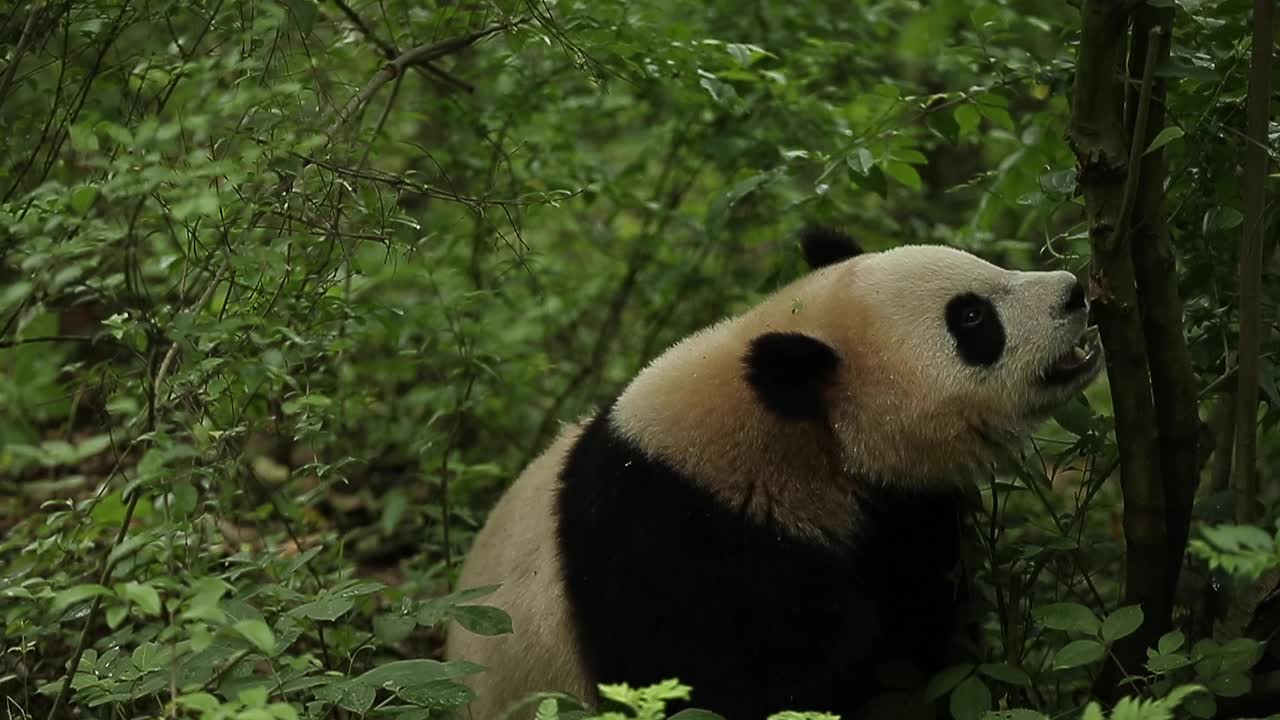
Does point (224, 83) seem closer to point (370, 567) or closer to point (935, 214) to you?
point (370, 567)

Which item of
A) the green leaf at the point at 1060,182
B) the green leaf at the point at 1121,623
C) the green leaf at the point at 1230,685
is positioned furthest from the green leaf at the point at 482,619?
the green leaf at the point at 1060,182

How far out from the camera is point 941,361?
3.71m

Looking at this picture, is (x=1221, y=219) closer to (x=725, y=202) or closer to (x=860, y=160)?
(x=860, y=160)

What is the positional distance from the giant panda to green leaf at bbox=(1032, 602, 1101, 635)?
587 millimetres

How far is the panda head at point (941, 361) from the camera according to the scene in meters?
3.68

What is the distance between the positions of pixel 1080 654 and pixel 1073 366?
3.19 feet

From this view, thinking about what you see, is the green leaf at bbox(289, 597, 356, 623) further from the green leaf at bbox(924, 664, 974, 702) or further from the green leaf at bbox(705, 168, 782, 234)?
the green leaf at bbox(705, 168, 782, 234)

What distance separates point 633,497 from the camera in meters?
3.66

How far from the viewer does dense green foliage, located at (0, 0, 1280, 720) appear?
326 cm

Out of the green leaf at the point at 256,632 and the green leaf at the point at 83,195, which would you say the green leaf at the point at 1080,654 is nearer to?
the green leaf at the point at 256,632

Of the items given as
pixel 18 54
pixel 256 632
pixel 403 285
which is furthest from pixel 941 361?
pixel 403 285

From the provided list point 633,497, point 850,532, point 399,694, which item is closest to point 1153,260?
point 850,532

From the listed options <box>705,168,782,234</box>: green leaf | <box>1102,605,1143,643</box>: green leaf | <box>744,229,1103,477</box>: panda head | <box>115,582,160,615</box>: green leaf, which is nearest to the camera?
<box>115,582,160,615</box>: green leaf

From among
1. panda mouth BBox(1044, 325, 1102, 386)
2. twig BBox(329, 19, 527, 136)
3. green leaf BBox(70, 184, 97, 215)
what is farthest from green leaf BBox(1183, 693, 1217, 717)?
green leaf BBox(70, 184, 97, 215)
